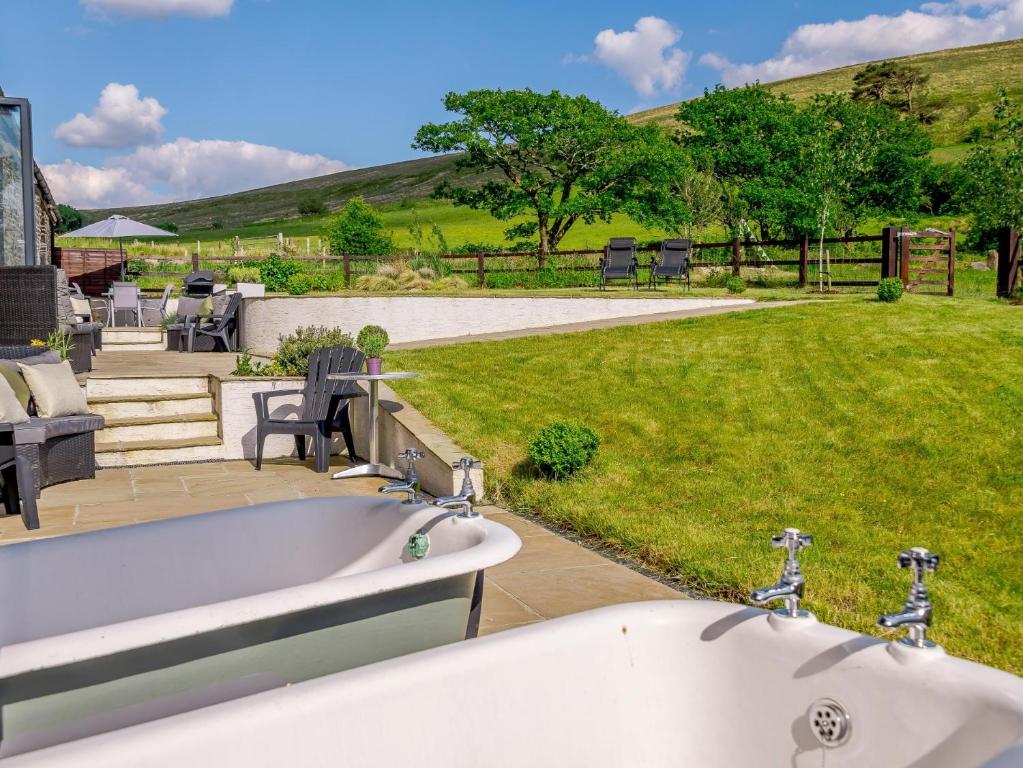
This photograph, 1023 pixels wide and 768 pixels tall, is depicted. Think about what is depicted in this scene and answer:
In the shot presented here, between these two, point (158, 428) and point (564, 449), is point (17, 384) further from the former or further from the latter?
point (564, 449)

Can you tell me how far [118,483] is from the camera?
659 cm

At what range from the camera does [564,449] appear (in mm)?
5816

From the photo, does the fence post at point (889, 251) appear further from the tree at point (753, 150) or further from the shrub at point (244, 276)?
the tree at point (753, 150)

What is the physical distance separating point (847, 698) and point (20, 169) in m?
8.45

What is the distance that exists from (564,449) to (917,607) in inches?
152

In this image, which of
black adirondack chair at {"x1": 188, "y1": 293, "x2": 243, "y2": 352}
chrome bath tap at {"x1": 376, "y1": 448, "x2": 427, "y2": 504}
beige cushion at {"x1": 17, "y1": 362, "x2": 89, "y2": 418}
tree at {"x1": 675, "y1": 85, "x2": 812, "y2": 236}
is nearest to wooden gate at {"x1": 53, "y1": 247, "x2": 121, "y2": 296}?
black adirondack chair at {"x1": 188, "y1": 293, "x2": 243, "y2": 352}

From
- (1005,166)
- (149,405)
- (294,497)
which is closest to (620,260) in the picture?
(1005,166)

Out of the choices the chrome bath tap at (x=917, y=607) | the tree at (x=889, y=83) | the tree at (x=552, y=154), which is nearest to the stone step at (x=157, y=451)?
the chrome bath tap at (x=917, y=607)

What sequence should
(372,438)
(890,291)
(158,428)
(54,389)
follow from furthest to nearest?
1. (890,291)
2. (158,428)
3. (372,438)
4. (54,389)

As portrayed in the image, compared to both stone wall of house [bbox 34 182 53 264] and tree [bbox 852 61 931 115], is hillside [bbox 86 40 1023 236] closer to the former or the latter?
tree [bbox 852 61 931 115]

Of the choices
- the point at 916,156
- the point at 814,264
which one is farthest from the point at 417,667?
the point at 916,156

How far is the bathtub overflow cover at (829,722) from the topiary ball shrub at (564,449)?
368 cm

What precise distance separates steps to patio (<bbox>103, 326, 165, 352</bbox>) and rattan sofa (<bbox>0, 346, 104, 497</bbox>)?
6687 millimetres

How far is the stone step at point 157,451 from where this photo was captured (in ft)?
24.2
